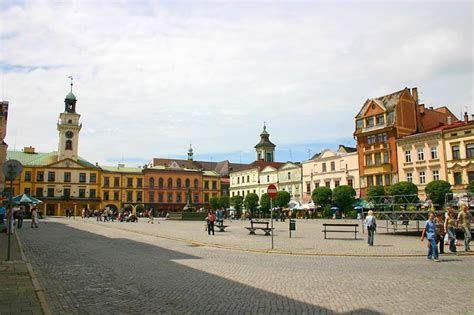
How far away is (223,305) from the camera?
7906 mm

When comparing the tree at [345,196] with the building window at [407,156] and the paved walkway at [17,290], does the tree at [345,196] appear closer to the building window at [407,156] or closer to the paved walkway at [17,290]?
the building window at [407,156]

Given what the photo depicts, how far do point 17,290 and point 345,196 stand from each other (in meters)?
54.7

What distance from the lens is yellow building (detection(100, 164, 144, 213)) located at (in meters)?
94.2

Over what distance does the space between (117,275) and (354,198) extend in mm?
53193

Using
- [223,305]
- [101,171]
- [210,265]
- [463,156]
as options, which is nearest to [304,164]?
[463,156]

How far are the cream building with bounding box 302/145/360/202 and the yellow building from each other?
40.2 meters

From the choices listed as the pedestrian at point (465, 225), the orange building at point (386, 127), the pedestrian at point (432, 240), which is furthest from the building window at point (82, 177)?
the pedestrian at point (432, 240)

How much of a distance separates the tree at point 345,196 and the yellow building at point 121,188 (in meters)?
49.2

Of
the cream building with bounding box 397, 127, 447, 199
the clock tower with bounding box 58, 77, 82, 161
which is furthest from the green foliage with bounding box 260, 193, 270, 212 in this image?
the clock tower with bounding box 58, 77, 82, 161

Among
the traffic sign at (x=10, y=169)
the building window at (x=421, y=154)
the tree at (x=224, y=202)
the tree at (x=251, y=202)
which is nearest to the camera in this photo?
the traffic sign at (x=10, y=169)

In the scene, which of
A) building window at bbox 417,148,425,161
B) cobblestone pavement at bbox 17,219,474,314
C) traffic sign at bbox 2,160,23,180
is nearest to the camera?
cobblestone pavement at bbox 17,219,474,314

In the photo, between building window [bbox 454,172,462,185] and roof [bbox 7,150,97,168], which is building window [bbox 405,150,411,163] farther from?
roof [bbox 7,150,97,168]

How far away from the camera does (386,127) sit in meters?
58.3

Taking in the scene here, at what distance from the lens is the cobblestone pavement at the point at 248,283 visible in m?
7.79
